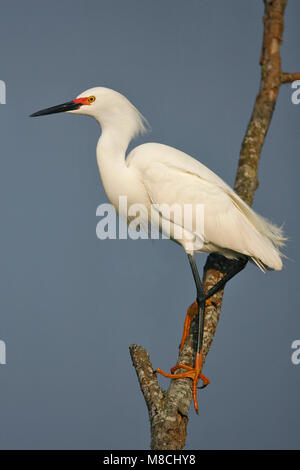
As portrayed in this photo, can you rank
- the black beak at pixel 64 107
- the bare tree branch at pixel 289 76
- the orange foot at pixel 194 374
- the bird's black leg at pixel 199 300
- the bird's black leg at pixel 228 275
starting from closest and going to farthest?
the orange foot at pixel 194 374
the bird's black leg at pixel 199 300
the bird's black leg at pixel 228 275
the black beak at pixel 64 107
the bare tree branch at pixel 289 76

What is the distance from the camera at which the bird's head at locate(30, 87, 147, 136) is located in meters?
3.11

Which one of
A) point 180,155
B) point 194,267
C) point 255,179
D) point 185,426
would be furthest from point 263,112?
point 185,426

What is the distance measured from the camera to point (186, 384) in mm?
2445

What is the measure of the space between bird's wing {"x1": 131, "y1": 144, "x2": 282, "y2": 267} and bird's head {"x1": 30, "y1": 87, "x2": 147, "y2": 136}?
27 cm

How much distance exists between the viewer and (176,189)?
9.66ft

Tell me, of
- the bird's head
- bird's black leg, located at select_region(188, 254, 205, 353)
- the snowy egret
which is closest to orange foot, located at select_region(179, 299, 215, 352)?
the snowy egret

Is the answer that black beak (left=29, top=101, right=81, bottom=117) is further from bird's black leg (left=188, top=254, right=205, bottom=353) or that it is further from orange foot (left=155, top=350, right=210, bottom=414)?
orange foot (left=155, top=350, right=210, bottom=414)

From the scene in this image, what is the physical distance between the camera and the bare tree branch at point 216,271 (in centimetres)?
213

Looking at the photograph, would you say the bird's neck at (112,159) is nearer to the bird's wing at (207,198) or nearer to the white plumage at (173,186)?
the white plumage at (173,186)

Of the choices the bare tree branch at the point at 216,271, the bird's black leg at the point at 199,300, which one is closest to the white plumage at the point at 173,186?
the bird's black leg at the point at 199,300

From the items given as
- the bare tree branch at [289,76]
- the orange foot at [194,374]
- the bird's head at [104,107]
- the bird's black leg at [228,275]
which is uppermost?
the bare tree branch at [289,76]

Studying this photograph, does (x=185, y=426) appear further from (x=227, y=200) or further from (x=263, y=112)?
(x=263, y=112)

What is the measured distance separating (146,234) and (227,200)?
60 centimetres
